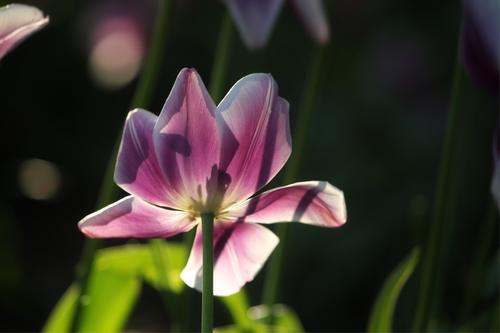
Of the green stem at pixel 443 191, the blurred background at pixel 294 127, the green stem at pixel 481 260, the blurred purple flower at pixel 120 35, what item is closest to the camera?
the green stem at pixel 443 191

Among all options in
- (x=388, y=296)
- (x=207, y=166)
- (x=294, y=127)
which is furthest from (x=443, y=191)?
(x=294, y=127)

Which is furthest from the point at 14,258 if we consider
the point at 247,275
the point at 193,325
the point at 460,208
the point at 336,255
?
the point at 247,275

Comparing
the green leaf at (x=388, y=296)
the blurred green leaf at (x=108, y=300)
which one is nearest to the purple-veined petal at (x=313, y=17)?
the green leaf at (x=388, y=296)

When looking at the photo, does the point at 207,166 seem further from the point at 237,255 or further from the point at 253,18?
the point at 253,18

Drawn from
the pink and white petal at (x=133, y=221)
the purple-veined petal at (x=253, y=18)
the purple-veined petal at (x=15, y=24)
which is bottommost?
the pink and white petal at (x=133, y=221)

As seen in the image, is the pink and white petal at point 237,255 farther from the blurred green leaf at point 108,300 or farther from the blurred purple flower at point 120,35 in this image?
the blurred purple flower at point 120,35

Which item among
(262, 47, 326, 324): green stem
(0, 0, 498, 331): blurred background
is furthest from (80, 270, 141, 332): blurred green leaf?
(0, 0, 498, 331): blurred background
